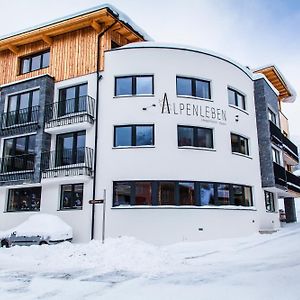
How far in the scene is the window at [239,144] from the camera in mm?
21030

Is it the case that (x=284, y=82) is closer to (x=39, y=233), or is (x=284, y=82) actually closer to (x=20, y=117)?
(x=20, y=117)

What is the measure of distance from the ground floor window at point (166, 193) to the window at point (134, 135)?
84.4 inches

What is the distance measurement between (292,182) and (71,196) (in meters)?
18.2

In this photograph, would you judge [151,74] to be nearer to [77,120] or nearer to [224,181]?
[77,120]

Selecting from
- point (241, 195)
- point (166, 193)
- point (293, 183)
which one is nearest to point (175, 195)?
point (166, 193)

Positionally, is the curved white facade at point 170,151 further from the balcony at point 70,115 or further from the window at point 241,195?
the balcony at point 70,115

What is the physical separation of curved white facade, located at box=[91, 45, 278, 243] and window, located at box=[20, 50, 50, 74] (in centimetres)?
521

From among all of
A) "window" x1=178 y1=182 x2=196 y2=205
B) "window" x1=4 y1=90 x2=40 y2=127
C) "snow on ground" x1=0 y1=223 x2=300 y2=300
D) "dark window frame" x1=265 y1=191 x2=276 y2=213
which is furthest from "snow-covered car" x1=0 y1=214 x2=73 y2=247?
"dark window frame" x1=265 y1=191 x2=276 y2=213

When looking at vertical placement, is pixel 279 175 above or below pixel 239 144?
below

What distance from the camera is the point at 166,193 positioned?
18234 mm

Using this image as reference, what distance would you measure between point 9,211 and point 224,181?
12905 mm

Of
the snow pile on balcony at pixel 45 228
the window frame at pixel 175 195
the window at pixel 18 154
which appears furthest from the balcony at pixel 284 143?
the window at pixel 18 154

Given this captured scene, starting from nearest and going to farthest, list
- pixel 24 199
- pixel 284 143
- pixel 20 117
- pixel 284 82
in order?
pixel 24 199
pixel 20 117
pixel 284 143
pixel 284 82

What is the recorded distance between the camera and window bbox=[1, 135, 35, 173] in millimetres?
21047
